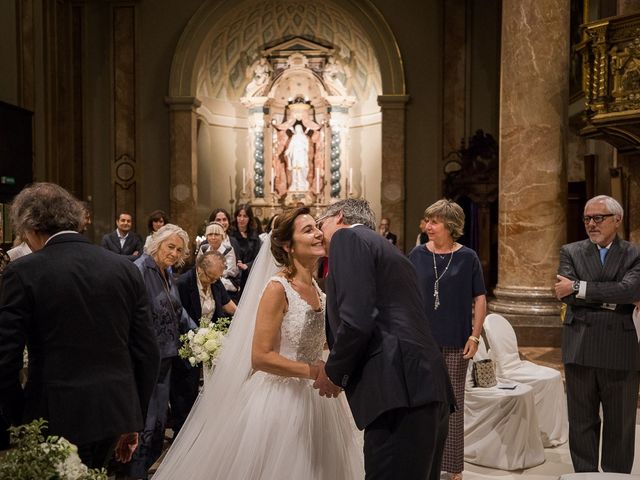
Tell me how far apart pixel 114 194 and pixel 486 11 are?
8.38 m

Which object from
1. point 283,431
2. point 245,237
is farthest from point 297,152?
point 283,431

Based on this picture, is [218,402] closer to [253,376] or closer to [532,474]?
[253,376]

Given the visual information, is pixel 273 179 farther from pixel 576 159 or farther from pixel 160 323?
pixel 160 323

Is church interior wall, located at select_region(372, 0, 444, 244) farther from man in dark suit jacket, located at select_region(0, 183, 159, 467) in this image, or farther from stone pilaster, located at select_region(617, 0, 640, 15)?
man in dark suit jacket, located at select_region(0, 183, 159, 467)

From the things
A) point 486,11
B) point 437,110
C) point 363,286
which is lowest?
point 363,286

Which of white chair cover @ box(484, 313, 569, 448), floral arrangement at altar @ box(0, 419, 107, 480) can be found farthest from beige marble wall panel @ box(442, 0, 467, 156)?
floral arrangement at altar @ box(0, 419, 107, 480)

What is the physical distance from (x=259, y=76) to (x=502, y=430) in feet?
44.2

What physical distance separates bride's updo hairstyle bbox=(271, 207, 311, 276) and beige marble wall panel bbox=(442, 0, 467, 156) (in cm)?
1149

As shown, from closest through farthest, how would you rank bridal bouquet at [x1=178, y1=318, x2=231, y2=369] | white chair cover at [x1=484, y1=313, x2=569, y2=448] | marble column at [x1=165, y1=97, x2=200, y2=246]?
bridal bouquet at [x1=178, y1=318, x2=231, y2=369] < white chair cover at [x1=484, y1=313, x2=569, y2=448] < marble column at [x1=165, y1=97, x2=200, y2=246]

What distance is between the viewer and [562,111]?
798cm

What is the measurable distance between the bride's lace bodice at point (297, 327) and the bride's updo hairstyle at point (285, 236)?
90 mm

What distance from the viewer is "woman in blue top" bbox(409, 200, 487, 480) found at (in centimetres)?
432

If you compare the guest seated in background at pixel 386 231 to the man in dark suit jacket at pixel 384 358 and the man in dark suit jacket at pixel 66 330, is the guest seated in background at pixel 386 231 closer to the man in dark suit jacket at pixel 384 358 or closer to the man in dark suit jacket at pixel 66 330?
the man in dark suit jacket at pixel 384 358

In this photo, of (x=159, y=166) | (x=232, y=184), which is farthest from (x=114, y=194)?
(x=232, y=184)
